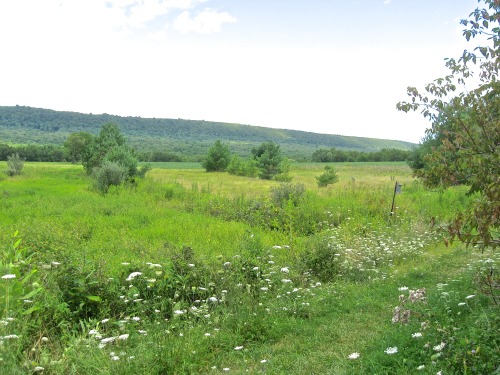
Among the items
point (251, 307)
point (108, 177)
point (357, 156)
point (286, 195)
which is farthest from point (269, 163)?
point (357, 156)

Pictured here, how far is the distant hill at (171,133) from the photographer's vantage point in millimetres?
127125

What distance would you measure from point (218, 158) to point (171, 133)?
115m

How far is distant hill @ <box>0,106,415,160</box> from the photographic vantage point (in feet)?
417

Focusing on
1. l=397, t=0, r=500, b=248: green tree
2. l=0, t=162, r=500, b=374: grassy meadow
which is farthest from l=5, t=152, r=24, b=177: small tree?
l=397, t=0, r=500, b=248: green tree

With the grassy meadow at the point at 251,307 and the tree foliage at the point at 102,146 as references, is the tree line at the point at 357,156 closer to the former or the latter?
the tree foliage at the point at 102,146

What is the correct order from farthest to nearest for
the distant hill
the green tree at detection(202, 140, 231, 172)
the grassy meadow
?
the distant hill, the green tree at detection(202, 140, 231, 172), the grassy meadow

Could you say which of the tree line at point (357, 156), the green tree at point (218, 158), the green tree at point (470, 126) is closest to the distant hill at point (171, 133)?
the tree line at point (357, 156)

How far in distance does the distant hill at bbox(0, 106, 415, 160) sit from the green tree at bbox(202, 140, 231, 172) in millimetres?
69291

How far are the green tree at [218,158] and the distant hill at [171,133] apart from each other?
2728 inches

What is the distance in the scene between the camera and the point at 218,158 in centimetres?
4975

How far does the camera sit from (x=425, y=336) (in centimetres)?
359

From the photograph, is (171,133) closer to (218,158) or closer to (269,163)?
(218,158)

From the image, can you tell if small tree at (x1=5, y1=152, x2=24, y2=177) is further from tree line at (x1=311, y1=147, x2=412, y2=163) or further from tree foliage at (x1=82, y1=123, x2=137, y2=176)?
tree line at (x1=311, y1=147, x2=412, y2=163)

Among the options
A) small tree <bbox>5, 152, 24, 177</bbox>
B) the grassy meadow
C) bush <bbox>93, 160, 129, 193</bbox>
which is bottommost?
small tree <bbox>5, 152, 24, 177</bbox>
